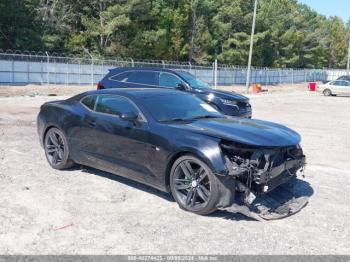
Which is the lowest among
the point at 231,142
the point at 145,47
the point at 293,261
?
the point at 293,261

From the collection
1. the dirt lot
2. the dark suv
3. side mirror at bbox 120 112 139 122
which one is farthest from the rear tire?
side mirror at bbox 120 112 139 122

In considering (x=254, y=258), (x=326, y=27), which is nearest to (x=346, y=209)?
(x=254, y=258)

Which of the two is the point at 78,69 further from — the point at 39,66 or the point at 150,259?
the point at 150,259

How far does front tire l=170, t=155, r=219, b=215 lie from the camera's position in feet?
17.7

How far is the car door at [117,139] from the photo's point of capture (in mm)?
6133

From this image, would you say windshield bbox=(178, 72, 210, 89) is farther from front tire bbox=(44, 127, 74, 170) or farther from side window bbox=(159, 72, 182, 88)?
front tire bbox=(44, 127, 74, 170)

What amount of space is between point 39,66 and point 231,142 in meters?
30.8

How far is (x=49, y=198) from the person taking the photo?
605 centimetres

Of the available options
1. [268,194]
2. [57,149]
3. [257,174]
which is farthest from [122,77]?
[257,174]

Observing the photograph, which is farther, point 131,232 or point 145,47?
point 145,47

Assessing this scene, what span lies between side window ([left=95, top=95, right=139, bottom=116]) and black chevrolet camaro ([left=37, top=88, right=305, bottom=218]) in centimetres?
2

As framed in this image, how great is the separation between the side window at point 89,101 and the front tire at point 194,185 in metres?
2.00

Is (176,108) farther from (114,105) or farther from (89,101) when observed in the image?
(89,101)

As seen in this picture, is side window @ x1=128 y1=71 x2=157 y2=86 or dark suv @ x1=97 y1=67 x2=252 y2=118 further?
side window @ x1=128 y1=71 x2=157 y2=86
